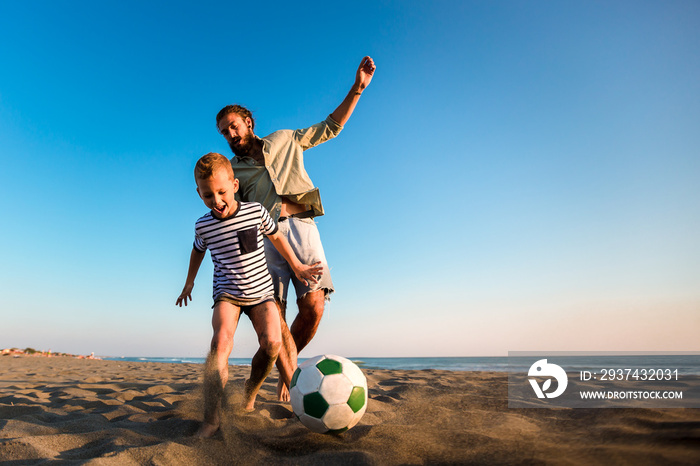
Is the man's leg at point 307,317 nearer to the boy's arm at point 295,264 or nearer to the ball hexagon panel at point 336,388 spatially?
the boy's arm at point 295,264

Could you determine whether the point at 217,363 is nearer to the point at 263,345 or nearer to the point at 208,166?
the point at 263,345

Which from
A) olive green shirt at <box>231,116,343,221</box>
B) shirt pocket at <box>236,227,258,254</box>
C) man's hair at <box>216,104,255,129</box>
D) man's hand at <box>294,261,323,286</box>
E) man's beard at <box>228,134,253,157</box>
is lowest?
man's hand at <box>294,261,323,286</box>

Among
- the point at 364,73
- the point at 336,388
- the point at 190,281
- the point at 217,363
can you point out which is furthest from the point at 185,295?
the point at 364,73

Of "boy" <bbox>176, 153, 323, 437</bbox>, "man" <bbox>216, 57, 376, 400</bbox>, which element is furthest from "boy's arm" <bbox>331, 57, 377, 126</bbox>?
"boy" <bbox>176, 153, 323, 437</bbox>

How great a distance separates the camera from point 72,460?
1.77 meters

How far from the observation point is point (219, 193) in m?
2.64

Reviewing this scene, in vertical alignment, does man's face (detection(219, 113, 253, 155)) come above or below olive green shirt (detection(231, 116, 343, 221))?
above

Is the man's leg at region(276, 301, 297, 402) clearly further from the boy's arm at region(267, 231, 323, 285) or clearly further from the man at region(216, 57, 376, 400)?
the boy's arm at region(267, 231, 323, 285)

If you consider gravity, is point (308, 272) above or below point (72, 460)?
above

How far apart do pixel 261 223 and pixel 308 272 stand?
472 mm

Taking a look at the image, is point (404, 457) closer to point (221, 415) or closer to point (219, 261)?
point (221, 415)

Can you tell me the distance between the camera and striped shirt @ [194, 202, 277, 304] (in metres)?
2.74

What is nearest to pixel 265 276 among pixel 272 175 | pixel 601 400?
pixel 272 175

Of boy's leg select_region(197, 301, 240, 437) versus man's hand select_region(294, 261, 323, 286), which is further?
man's hand select_region(294, 261, 323, 286)
